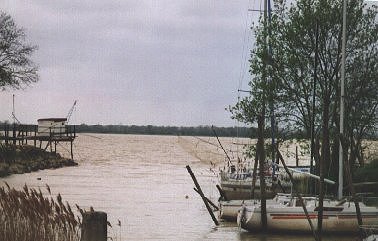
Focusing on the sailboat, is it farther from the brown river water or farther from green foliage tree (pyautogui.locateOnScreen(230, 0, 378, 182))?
green foliage tree (pyautogui.locateOnScreen(230, 0, 378, 182))

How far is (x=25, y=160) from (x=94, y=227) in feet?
221

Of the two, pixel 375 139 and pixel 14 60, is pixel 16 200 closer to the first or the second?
pixel 375 139

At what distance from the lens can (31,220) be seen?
12.0 meters

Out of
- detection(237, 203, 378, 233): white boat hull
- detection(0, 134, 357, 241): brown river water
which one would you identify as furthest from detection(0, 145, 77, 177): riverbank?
detection(237, 203, 378, 233): white boat hull

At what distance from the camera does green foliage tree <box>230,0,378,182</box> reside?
3597 cm

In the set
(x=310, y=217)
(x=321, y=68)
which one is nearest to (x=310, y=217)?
(x=310, y=217)

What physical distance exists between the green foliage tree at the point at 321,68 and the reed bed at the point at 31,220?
25.0m

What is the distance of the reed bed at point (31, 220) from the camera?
1164cm

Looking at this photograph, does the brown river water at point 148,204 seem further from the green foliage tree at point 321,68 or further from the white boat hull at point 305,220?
the green foliage tree at point 321,68

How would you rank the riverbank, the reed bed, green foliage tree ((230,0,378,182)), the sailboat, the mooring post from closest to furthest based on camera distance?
the mooring post, the reed bed, the sailboat, green foliage tree ((230,0,378,182)), the riverbank

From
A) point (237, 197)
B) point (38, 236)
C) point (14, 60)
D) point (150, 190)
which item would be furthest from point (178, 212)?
point (14, 60)

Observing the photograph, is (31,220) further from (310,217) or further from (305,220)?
(305,220)

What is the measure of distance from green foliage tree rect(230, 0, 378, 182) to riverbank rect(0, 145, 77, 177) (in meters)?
31.9

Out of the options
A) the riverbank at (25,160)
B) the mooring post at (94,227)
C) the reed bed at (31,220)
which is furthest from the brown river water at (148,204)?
the mooring post at (94,227)
